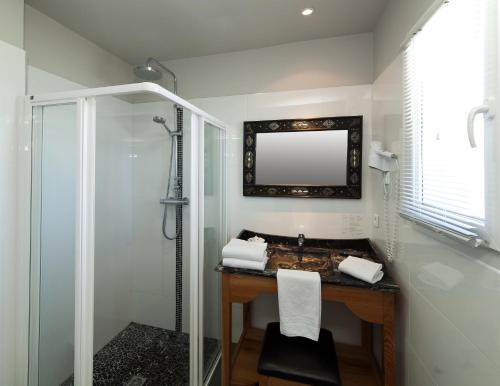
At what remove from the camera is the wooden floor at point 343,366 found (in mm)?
1519

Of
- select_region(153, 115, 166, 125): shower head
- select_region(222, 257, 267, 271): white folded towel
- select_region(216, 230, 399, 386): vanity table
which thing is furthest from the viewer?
select_region(153, 115, 166, 125): shower head

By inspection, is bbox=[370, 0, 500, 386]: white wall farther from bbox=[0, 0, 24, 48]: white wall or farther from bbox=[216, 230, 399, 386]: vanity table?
bbox=[0, 0, 24, 48]: white wall

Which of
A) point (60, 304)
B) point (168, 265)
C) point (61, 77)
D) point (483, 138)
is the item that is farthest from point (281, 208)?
point (61, 77)

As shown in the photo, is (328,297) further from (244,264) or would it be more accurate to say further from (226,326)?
(226,326)

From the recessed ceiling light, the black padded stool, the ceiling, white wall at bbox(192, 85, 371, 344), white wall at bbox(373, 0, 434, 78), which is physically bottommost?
the black padded stool

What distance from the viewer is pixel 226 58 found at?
2.03 m

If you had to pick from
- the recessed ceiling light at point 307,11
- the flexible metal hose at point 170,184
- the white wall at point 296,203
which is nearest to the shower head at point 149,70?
the white wall at point 296,203

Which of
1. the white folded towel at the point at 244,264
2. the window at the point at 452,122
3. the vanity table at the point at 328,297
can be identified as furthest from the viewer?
the white folded towel at the point at 244,264

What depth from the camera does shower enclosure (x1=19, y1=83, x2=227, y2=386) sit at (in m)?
1.16

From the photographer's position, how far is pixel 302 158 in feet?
6.05

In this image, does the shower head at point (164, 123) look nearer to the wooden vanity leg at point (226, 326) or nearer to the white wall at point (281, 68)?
the white wall at point (281, 68)

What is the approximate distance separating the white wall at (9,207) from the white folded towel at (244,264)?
1211 millimetres

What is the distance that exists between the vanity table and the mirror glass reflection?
0.48 metres

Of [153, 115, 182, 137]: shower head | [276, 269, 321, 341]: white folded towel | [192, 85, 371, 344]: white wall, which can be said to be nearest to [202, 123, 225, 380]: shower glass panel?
[192, 85, 371, 344]: white wall
